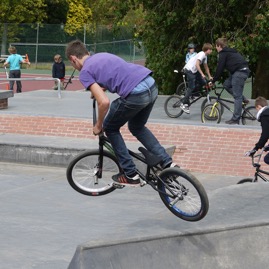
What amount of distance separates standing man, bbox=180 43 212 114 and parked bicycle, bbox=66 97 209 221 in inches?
338

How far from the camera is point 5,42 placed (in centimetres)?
4172

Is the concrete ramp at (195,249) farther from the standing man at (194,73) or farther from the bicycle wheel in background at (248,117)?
the standing man at (194,73)

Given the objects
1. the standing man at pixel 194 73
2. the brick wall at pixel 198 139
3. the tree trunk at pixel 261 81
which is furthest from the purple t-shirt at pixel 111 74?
the tree trunk at pixel 261 81

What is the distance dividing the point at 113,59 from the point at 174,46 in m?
16.2

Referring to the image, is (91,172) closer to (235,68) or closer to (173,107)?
(235,68)

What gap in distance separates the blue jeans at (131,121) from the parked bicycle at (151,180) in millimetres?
104

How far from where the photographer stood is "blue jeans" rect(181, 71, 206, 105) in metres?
16.3

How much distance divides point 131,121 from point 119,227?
5.06 ft

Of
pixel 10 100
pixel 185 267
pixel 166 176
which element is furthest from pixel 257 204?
pixel 10 100

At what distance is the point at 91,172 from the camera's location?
784 centimetres

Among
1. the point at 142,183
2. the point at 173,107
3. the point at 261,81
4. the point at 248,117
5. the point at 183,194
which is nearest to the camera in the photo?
the point at 183,194

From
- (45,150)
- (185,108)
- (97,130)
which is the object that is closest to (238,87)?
(185,108)

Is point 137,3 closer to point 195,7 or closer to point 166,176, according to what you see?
point 195,7

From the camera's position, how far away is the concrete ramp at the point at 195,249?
5.59 m
